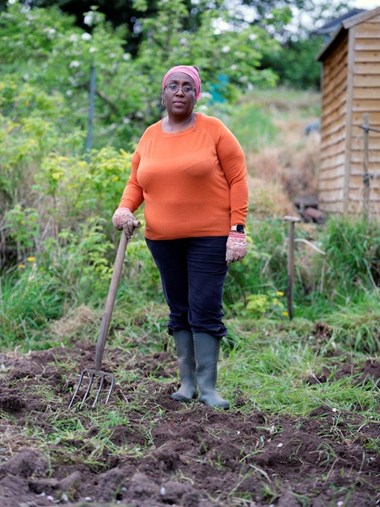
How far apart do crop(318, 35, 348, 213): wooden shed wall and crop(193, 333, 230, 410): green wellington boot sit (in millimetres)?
4611

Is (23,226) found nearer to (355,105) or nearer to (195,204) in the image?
(195,204)

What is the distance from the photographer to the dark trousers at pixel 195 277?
407cm

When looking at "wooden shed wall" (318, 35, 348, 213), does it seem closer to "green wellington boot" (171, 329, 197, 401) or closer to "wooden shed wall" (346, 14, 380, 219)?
"wooden shed wall" (346, 14, 380, 219)

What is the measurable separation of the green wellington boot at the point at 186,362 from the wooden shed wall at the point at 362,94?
184 inches

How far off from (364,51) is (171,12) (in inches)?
107

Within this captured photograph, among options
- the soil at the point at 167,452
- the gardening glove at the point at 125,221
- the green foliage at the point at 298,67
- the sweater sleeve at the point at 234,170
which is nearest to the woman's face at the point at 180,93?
the sweater sleeve at the point at 234,170

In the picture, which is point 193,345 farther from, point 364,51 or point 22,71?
point 22,71

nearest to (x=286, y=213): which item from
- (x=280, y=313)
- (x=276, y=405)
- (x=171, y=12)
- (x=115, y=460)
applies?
(x=280, y=313)

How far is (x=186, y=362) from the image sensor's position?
437 cm

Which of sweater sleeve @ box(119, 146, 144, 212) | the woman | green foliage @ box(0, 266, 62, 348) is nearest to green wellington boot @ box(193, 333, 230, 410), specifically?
the woman

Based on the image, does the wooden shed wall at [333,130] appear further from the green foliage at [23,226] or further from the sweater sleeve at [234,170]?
the sweater sleeve at [234,170]

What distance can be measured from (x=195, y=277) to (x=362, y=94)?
5543 mm

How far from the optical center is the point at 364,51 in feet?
29.1

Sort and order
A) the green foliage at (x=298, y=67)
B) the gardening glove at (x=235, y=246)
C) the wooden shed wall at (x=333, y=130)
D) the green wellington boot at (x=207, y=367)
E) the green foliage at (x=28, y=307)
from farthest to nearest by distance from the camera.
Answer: the green foliage at (x=298, y=67)
the wooden shed wall at (x=333, y=130)
the green foliage at (x=28, y=307)
the green wellington boot at (x=207, y=367)
the gardening glove at (x=235, y=246)
